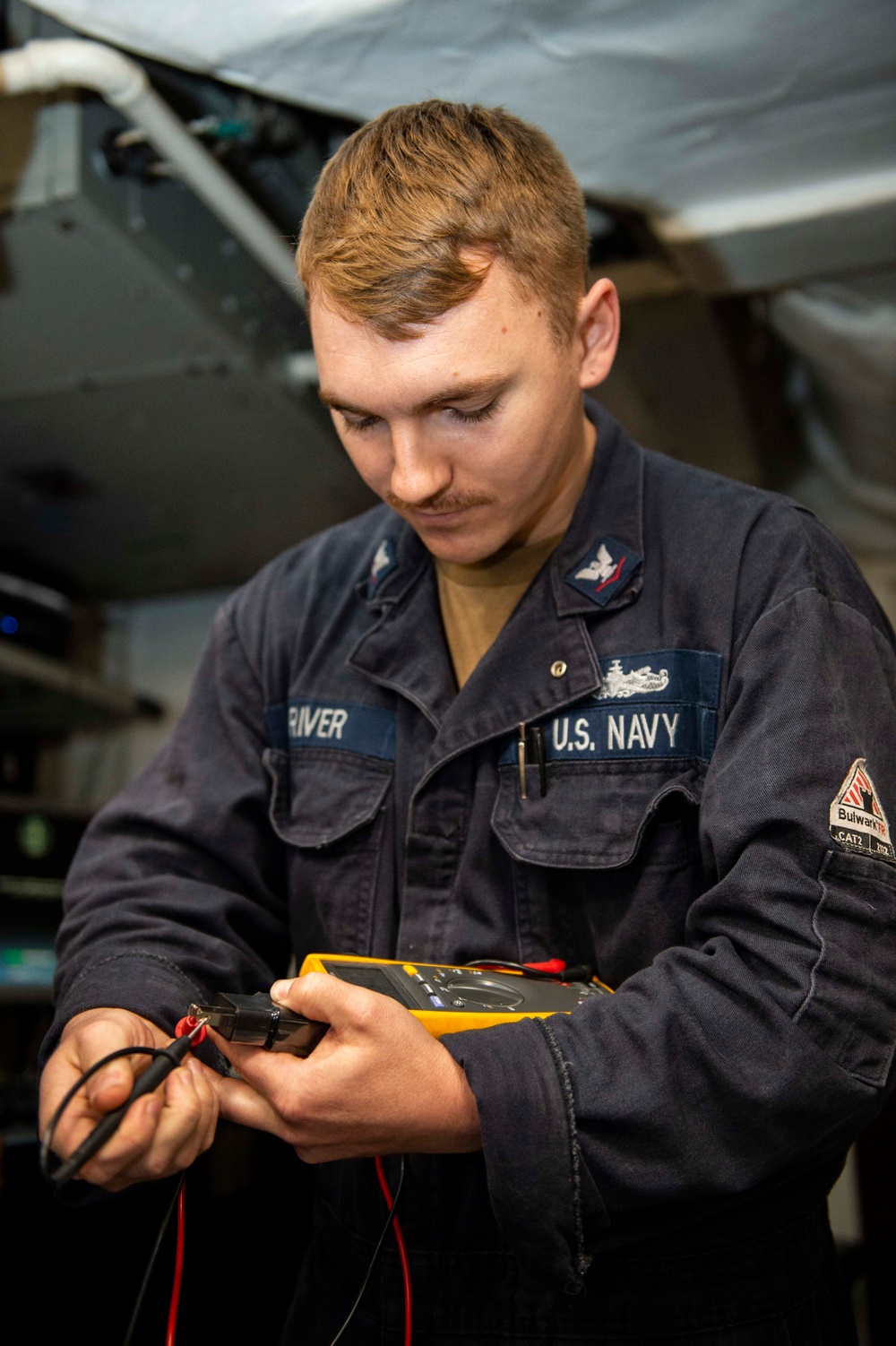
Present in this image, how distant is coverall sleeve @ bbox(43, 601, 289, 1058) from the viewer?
918 millimetres

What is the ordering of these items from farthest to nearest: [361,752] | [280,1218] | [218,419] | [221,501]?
[221,501], [280,1218], [218,419], [361,752]

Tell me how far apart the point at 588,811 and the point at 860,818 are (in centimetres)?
24

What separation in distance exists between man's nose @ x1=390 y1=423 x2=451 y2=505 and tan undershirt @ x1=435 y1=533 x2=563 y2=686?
20cm

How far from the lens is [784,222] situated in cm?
178

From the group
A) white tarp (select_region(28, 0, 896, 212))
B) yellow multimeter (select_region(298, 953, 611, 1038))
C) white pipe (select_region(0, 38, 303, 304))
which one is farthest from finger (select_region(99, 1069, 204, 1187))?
white tarp (select_region(28, 0, 896, 212))

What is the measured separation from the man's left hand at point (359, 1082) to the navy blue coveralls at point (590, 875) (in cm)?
3

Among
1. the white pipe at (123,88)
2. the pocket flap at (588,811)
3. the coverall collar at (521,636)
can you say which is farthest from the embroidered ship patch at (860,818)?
the white pipe at (123,88)

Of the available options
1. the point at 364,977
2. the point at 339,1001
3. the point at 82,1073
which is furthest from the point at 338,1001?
the point at 82,1073

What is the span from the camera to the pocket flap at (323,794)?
3.51ft

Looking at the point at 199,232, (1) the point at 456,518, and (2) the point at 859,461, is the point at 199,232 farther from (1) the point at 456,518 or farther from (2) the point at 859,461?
(2) the point at 859,461

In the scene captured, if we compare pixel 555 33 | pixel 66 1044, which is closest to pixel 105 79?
pixel 555 33

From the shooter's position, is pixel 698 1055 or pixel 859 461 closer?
pixel 698 1055

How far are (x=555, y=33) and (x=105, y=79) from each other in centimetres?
57

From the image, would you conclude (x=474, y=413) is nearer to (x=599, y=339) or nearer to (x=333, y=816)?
(x=599, y=339)
